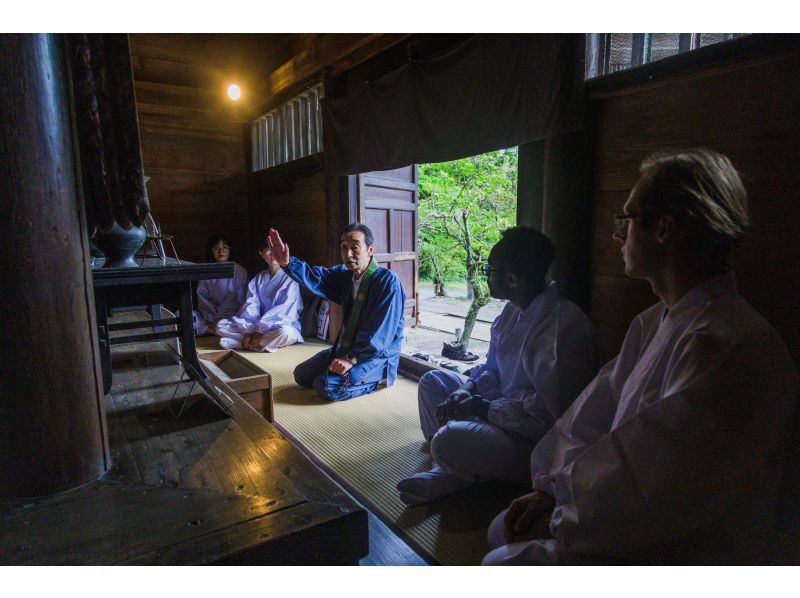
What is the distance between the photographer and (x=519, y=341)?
104 inches

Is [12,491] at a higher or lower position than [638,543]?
higher

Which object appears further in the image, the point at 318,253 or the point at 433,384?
the point at 318,253

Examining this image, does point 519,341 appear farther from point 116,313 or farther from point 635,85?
point 116,313

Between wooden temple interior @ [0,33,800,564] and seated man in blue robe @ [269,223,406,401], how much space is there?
1.21m

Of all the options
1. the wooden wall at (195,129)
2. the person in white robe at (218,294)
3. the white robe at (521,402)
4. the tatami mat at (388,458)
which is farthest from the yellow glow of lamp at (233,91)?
the white robe at (521,402)

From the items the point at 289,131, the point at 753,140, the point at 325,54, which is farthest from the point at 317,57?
the point at 753,140

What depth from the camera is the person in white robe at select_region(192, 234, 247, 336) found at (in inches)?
269

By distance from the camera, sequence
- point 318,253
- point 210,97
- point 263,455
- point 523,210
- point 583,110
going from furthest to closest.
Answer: point 210,97 < point 318,253 < point 523,210 < point 583,110 < point 263,455

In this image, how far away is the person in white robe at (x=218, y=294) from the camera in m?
6.82

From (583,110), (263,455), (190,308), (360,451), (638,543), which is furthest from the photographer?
(360,451)

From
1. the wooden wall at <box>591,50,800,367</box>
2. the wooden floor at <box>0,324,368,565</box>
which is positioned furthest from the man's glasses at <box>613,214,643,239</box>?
the wooden floor at <box>0,324,368,565</box>

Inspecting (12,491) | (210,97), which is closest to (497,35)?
(12,491)

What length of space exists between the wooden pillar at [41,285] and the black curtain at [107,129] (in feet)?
1.00

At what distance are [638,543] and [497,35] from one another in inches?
123
